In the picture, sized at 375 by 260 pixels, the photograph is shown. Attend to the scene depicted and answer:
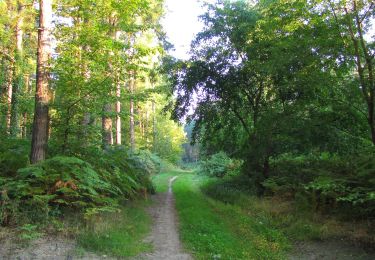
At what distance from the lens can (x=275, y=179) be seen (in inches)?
532

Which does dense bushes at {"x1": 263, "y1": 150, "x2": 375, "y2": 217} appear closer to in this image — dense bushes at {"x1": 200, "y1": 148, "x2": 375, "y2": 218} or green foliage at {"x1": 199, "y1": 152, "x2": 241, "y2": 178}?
dense bushes at {"x1": 200, "y1": 148, "x2": 375, "y2": 218}

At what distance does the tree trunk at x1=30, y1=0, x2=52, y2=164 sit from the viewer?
9.60 meters

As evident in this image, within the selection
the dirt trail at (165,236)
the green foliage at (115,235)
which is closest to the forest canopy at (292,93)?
the dirt trail at (165,236)

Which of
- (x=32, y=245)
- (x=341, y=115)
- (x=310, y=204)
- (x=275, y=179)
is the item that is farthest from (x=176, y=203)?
(x=32, y=245)

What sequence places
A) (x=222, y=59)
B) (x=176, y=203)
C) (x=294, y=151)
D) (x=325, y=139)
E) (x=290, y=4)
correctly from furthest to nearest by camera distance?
1. (x=222, y=59)
2. (x=176, y=203)
3. (x=294, y=151)
4. (x=325, y=139)
5. (x=290, y=4)

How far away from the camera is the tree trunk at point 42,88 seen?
9.60 metres

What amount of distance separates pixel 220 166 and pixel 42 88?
54.6 ft

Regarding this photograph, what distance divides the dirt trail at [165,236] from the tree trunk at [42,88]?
403 cm

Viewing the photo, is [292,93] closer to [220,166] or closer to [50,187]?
[50,187]

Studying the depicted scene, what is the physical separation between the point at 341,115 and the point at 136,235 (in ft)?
28.6

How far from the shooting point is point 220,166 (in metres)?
24.6

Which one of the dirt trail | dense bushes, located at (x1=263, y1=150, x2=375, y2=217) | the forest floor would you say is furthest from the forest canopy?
the dirt trail

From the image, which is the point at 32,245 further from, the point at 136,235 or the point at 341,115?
the point at 341,115

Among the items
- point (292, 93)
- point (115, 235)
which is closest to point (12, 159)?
point (115, 235)
